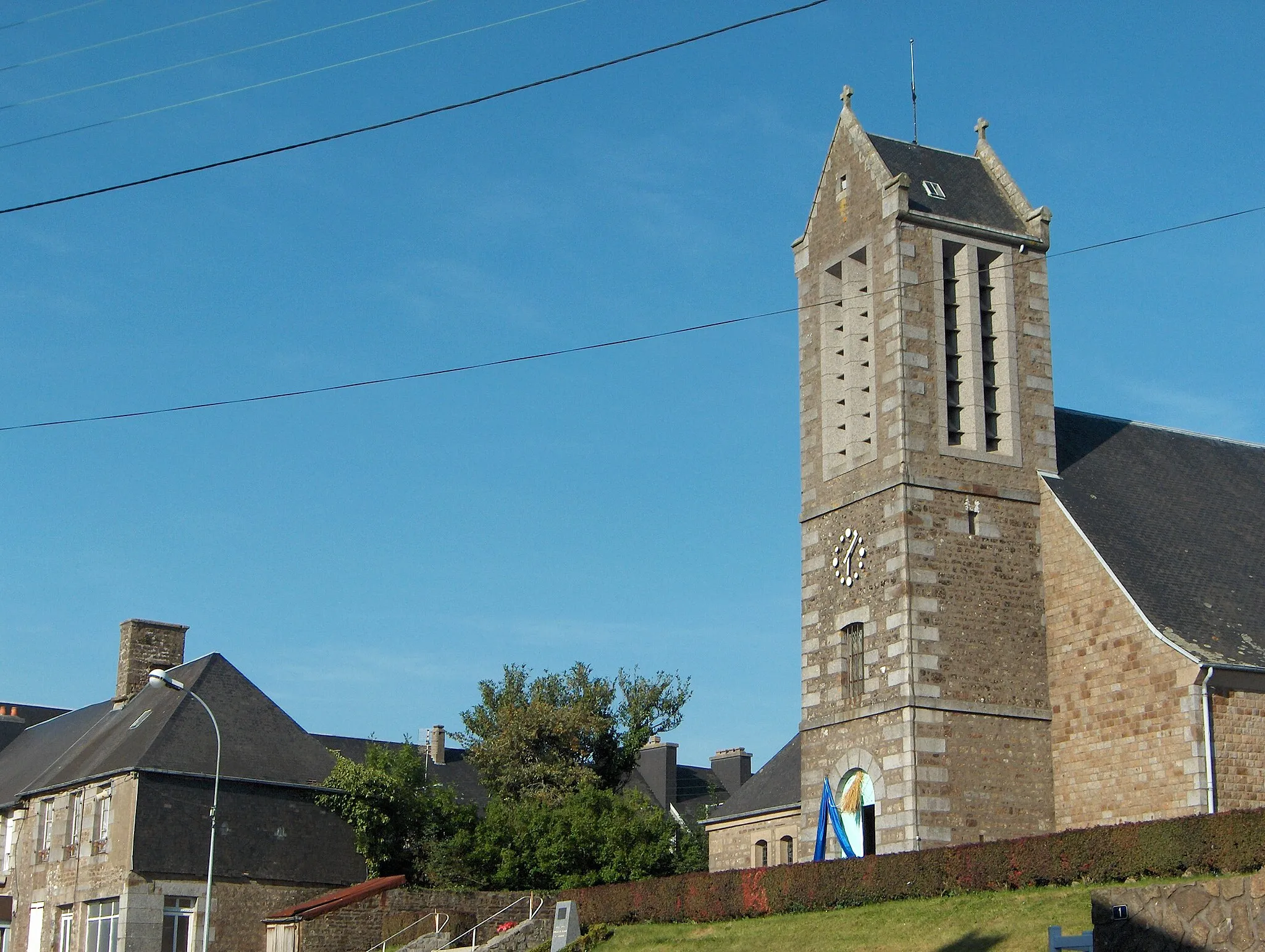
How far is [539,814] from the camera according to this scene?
4291cm

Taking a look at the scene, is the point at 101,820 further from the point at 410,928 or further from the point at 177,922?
the point at 410,928

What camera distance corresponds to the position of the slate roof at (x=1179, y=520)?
30156 millimetres

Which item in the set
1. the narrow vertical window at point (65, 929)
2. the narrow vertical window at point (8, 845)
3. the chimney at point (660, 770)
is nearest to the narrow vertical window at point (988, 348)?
the narrow vertical window at point (65, 929)

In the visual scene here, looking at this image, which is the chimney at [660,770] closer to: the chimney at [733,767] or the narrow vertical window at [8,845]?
the chimney at [733,767]

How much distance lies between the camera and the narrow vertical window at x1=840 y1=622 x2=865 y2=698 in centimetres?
3203

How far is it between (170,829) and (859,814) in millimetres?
17355

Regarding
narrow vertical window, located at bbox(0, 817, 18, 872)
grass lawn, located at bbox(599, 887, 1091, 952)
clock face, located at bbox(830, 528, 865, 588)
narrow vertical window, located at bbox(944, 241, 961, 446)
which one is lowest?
grass lawn, located at bbox(599, 887, 1091, 952)

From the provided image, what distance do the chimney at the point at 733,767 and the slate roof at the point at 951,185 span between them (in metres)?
36.4

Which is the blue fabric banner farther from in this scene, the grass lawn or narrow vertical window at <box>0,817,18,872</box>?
narrow vertical window at <box>0,817,18,872</box>

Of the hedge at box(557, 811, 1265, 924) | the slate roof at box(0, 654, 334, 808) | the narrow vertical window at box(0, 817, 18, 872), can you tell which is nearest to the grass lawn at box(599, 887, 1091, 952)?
the hedge at box(557, 811, 1265, 924)

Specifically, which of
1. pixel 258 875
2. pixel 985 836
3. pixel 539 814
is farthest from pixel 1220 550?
pixel 258 875

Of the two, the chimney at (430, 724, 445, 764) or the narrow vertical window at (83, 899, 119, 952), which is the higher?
the chimney at (430, 724, 445, 764)

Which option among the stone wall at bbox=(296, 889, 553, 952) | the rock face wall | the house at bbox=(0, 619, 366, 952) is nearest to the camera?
the rock face wall

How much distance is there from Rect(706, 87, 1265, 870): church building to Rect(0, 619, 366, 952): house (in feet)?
47.1
